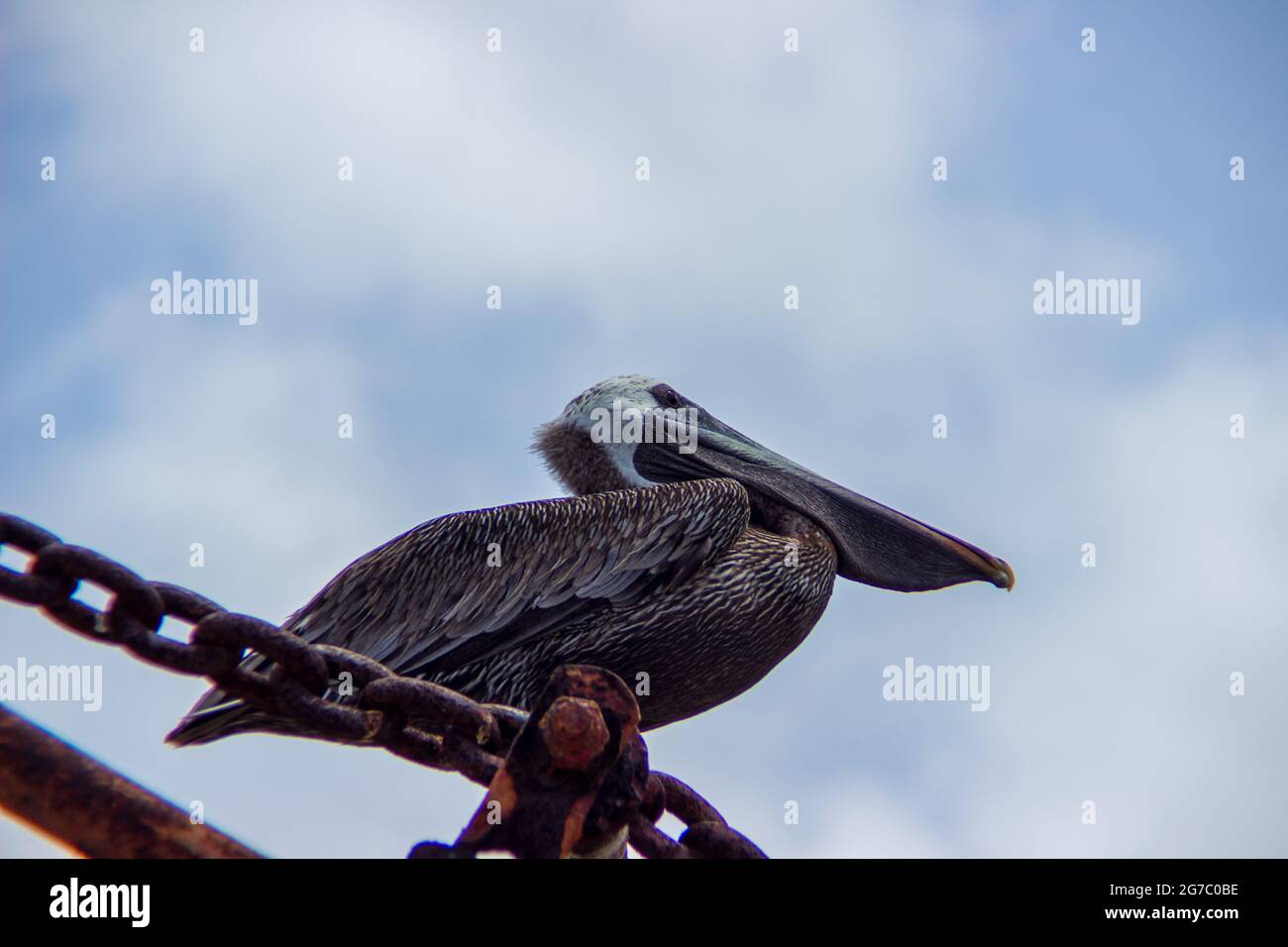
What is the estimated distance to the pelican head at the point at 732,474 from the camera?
541 cm

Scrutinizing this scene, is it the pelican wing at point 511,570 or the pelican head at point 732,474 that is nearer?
the pelican wing at point 511,570

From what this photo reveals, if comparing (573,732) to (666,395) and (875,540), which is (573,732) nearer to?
(875,540)

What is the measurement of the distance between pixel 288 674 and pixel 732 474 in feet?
12.3

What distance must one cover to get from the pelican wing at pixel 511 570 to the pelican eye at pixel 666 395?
1028mm

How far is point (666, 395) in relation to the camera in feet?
20.0

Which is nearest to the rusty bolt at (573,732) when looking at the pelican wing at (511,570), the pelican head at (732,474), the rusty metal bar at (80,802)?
the rusty metal bar at (80,802)

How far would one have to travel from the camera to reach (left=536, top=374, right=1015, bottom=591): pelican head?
213 inches

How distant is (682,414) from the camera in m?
6.02

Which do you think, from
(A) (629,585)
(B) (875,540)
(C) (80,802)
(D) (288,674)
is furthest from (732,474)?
(C) (80,802)

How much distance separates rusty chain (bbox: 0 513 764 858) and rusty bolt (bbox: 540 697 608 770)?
0.15m

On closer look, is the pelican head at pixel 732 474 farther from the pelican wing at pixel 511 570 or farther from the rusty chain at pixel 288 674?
the rusty chain at pixel 288 674
